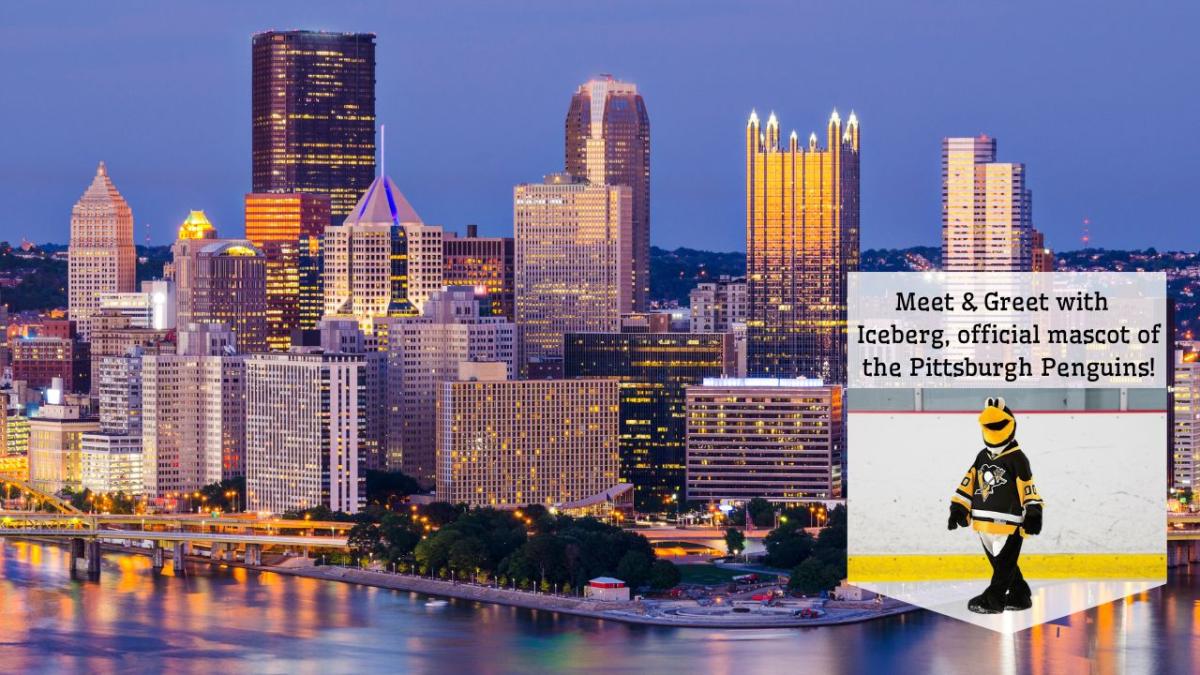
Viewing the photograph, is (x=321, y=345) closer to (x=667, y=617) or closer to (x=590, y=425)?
(x=590, y=425)

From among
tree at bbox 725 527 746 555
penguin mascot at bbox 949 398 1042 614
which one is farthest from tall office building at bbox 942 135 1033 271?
penguin mascot at bbox 949 398 1042 614

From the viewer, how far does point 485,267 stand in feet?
174

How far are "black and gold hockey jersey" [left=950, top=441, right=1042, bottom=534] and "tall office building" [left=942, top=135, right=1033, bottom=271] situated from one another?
49432 millimetres

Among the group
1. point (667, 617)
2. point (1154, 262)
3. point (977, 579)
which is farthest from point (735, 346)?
point (977, 579)

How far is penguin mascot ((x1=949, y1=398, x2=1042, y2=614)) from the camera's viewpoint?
19.5 ft

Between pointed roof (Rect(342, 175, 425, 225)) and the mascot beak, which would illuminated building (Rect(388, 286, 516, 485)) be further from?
the mascot beak

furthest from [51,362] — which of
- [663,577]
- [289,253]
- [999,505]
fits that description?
[999,505]

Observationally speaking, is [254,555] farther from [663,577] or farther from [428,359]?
[428,359]

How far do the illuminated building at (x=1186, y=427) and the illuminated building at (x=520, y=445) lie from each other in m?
8.96

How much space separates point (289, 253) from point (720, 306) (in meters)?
10.7

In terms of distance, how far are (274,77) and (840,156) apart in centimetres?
1707

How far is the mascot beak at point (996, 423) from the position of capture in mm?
5922

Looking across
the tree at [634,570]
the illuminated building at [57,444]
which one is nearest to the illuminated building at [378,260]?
the illuminated building at [57,444]

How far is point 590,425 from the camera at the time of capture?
38.8 meters
